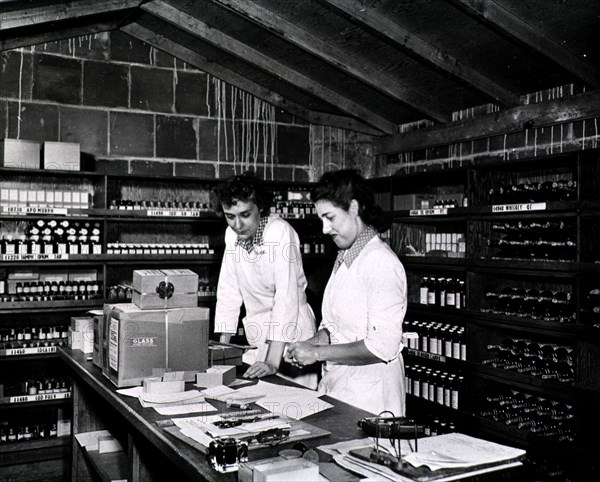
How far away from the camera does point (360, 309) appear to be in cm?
287

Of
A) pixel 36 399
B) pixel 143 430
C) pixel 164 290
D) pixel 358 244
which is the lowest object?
pixel 36 399

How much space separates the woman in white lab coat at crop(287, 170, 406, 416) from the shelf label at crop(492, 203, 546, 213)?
181cm

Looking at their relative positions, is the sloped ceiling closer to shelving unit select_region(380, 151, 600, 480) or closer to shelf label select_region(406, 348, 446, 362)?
shelving unit select_region(380, 151, 600, 480)

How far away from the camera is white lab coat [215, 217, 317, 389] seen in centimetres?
348

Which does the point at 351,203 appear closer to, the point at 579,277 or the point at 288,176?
the point at 579,277

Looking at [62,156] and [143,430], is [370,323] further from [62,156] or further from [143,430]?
[62,156]

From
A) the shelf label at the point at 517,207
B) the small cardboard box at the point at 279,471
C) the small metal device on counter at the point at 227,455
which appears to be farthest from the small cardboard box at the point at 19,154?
the small cardboard box at the point at 279,471

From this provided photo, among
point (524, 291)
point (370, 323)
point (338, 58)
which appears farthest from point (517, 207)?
point (370, 323)

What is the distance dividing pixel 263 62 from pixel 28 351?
10.1 feet

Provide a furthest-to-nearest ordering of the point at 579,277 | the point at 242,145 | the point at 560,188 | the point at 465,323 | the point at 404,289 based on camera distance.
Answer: the point at 242,145
the point at 465,323
the point at 560,188
the point at 579,277
the point at 404,289

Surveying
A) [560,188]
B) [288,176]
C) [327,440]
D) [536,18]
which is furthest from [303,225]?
[327,440]

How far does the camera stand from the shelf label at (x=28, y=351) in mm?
5059

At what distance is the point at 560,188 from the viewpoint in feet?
14.3

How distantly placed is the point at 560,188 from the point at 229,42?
9.38 feet
